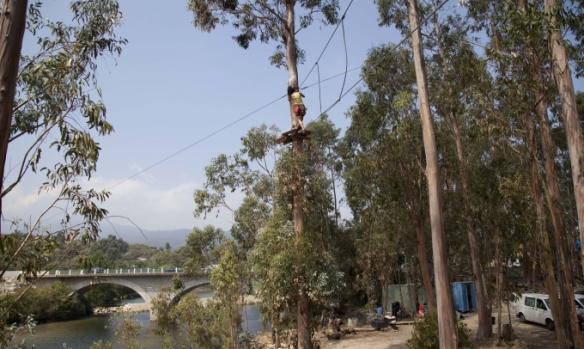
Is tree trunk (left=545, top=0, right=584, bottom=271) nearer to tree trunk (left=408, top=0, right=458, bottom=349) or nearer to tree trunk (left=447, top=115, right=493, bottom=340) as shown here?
tree trunk (left=408, top=0, right=458, bottom=349)

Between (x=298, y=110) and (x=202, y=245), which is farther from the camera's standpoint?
(x=202, y=245)

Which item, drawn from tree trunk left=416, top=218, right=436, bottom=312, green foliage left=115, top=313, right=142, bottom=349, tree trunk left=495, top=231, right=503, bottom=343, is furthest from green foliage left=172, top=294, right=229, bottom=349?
tree trunk left=495, top=231, right=503, bottom=343

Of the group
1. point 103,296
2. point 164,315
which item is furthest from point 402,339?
point 103,296

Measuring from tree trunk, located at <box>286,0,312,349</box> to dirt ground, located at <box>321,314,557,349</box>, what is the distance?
6.72 meters

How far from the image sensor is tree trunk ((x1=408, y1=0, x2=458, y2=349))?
6.91 m

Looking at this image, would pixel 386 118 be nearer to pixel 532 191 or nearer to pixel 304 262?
pixel 532 191

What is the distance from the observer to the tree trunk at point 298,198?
8.50 m

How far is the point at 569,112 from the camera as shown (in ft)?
21.5

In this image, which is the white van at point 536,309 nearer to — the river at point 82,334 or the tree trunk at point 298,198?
the tree trunk at point 298,198

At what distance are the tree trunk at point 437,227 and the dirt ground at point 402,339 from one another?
6.63 m

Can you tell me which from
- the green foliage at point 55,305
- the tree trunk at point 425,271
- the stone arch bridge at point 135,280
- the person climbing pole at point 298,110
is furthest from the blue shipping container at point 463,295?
the green foliage at point 55,305

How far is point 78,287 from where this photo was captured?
4319 cm

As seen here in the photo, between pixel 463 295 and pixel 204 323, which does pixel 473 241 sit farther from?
pixel 463 295

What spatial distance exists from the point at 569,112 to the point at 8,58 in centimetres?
720
